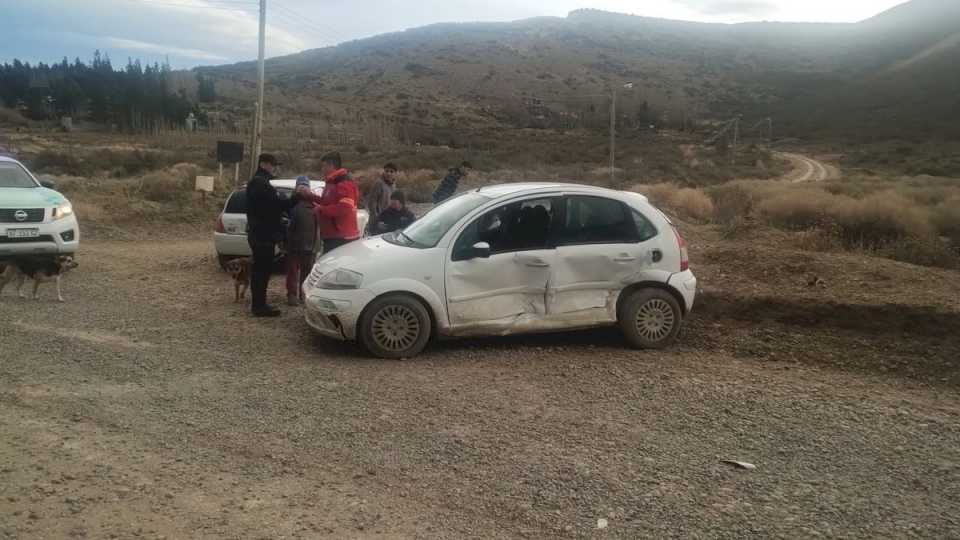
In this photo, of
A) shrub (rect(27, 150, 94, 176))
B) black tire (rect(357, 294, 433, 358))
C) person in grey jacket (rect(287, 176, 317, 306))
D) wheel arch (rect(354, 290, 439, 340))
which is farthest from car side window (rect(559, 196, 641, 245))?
shrub (rect(27, 150, 94, 176))

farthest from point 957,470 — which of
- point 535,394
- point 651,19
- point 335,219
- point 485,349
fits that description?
point 651,19

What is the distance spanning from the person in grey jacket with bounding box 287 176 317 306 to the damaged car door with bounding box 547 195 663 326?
321cm

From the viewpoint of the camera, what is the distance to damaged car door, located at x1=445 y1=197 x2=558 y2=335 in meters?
7.14

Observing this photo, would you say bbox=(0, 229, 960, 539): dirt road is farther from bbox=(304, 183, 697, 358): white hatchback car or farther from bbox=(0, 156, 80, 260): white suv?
bbox=(0, 156, 80, 260): white suv

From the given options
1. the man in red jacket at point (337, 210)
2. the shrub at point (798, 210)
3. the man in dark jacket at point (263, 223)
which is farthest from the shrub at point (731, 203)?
the man in dark jacket at point (263, 223)

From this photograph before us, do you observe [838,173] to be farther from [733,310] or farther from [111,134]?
[111,134]

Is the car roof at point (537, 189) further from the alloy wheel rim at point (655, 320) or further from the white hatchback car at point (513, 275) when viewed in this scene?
the alloy wheel rim at point (655, 320)

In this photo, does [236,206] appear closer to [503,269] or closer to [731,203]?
[503,269]

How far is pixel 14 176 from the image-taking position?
11734 mm

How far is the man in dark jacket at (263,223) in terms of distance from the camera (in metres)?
8.38

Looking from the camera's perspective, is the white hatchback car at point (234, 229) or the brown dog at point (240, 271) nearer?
the brown dog at point (240, 271)

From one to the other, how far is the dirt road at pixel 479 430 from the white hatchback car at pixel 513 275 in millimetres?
307

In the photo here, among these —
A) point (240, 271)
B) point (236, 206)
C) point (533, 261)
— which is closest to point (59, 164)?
point (236, 206)

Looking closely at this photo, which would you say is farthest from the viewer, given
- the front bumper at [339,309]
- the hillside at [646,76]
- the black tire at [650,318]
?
the hillside at [646,76]
